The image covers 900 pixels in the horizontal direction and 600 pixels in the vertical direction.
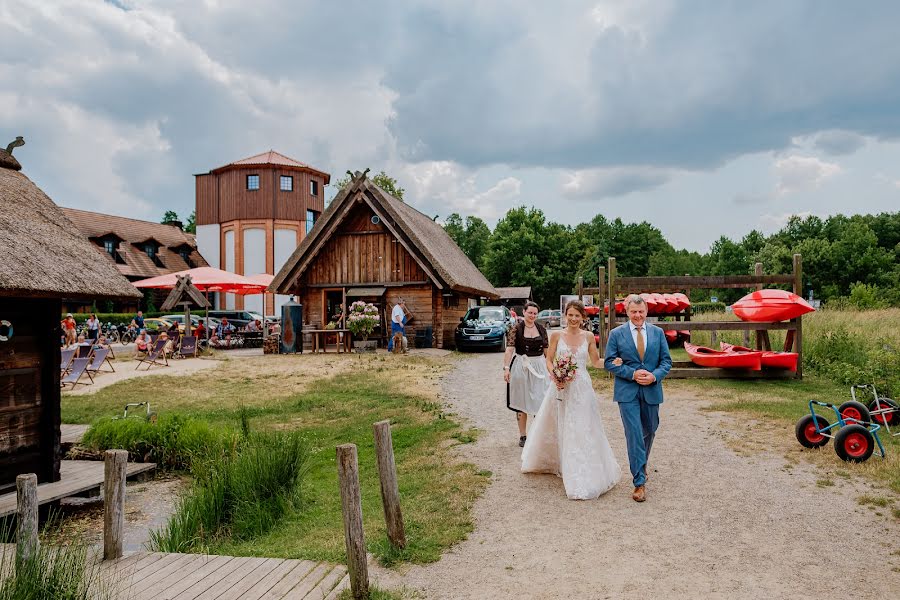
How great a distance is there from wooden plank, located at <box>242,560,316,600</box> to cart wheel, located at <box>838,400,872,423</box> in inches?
244

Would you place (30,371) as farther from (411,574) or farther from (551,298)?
(551,298)

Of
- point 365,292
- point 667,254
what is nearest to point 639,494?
point 365,292

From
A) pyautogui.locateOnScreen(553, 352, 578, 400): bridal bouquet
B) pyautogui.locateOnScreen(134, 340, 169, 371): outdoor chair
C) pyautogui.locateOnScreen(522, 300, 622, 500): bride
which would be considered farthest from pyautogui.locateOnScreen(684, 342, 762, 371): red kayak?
pyautogui.locateOnScreen(134, 340, 169, 371): outdoor chair

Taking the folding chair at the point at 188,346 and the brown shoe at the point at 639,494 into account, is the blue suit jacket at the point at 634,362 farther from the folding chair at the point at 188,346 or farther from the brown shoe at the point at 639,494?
the folding chair at the point at 188,346

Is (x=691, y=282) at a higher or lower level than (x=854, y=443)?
higher

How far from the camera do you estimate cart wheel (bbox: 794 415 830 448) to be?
7438mm

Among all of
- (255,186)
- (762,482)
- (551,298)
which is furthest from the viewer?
(551,298)

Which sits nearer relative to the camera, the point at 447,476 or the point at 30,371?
the point at 447,476

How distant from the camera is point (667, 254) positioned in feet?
275

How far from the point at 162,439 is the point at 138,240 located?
3810 cm

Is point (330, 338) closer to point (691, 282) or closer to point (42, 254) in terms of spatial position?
point (691, 282)

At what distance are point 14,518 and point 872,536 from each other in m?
8.13

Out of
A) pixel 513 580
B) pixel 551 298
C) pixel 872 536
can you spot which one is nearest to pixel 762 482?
pixel 872 536

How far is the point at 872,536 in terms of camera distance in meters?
5.04
